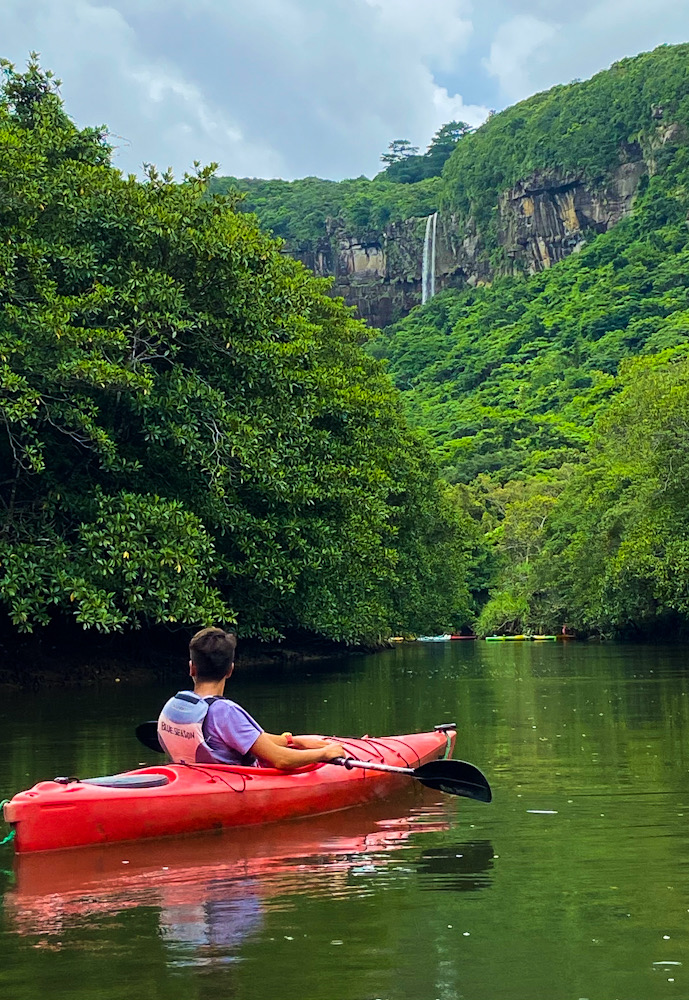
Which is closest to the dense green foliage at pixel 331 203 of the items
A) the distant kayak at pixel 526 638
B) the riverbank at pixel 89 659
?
the distant kayak at pixel 526 638

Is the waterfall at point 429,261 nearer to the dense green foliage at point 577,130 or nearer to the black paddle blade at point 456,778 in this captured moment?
the dense green foliage at point 577,130

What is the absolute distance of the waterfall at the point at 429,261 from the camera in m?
132

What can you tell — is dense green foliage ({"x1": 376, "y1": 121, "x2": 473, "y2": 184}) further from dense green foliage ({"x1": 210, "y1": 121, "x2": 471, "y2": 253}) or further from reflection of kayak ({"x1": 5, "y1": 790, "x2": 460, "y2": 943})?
reflection of kayak ({"x1": 5, "y1": 790, "x2": 460, "y2": 943})

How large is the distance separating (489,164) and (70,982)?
132756 mm

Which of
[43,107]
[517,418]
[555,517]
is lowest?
[555,517]

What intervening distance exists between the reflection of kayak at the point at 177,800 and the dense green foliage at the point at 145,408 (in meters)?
8.56

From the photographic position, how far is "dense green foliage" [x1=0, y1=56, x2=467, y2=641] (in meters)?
17.2

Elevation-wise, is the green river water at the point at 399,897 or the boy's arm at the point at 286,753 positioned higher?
the boy's arm at the point at 286,753

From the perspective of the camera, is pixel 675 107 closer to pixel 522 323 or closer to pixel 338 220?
pixel 522 323

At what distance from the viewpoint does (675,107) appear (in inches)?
4675

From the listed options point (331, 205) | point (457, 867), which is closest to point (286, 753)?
point (457, 867)

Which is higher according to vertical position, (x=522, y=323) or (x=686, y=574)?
(x=522, y=323)

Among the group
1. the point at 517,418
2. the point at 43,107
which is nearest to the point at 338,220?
the point at 517,418

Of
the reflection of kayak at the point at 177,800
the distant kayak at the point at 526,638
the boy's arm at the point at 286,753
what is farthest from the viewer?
the distant kayak at the point at 526,638
